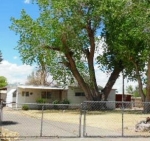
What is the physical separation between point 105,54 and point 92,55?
9.66ft

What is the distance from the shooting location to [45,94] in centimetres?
4562

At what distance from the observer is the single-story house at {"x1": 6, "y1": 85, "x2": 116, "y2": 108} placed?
43500 mm

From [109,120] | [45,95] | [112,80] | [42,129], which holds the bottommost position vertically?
[42,129]

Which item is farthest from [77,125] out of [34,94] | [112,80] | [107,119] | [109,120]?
[34,94]

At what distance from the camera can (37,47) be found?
36.2m

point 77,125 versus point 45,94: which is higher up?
point 45,94

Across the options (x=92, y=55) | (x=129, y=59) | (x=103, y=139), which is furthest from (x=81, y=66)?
(x=103, y=139)

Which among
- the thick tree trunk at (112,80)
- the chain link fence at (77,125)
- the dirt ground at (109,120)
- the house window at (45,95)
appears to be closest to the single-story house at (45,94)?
the house window at (45,95)

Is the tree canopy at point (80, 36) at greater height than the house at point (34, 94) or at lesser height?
greater

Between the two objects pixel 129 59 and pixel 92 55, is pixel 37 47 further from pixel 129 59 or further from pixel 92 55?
pixel 129 59

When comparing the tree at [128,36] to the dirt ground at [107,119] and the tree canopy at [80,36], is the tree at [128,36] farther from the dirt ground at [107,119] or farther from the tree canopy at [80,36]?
the dirt ground at [107,119]

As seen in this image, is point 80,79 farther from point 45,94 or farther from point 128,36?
point 128,36

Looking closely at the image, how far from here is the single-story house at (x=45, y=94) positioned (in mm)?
43500

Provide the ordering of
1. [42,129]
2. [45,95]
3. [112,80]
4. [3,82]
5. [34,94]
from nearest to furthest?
[42,129] → [112,80] → [34,94] → [45,95] → [3,82]
